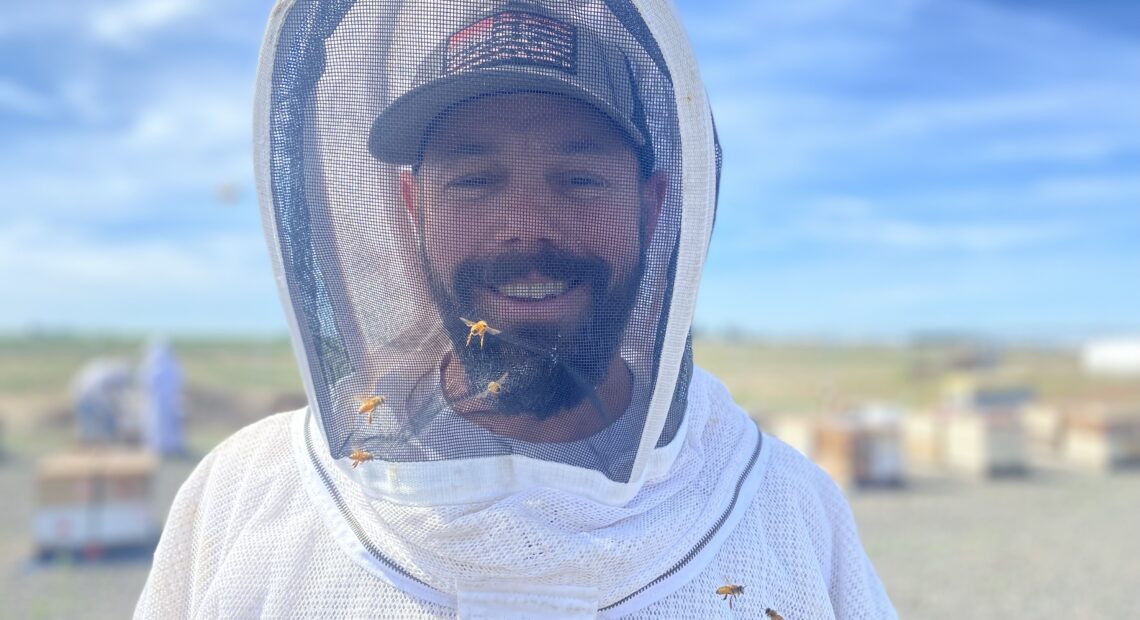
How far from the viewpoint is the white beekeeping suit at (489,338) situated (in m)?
1.35

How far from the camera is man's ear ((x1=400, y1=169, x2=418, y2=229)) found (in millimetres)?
1502

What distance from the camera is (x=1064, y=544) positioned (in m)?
9.93

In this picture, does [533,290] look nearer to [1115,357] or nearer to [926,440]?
[926,440]

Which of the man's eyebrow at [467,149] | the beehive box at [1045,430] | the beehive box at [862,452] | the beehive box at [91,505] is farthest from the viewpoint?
the beehive box at [1045,430]

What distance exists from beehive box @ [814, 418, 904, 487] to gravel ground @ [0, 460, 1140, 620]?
32 centimetres

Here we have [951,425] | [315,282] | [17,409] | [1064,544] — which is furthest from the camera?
[17,409]

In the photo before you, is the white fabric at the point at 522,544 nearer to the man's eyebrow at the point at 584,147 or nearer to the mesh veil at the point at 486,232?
the mesh veil at the point at 486,232

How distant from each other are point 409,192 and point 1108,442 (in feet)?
54.0

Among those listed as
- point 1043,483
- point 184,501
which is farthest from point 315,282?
Answer: point 1043,483

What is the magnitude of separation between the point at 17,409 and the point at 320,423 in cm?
2790

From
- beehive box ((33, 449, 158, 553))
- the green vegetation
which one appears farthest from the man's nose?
beehive box ((33, 449, 158, 553))

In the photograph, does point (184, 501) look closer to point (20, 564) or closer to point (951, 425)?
point (20, 564)

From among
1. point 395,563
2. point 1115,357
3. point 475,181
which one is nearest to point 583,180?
point 475,181

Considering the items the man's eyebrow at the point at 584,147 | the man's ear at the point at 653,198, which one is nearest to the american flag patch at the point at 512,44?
the man's eyebrow at the point at 584,147
